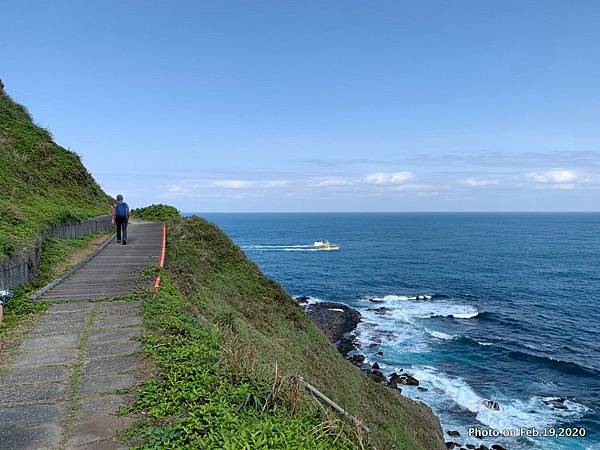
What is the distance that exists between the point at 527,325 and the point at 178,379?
39.6 meters

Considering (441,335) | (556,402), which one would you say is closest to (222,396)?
(556,402)

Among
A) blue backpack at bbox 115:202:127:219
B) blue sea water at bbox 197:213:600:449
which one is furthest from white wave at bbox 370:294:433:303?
blue backpack at bbox 115:202:127:219

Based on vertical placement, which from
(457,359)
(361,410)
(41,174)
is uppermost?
(41,174)

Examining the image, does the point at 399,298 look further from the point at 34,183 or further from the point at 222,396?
the point at 222,396

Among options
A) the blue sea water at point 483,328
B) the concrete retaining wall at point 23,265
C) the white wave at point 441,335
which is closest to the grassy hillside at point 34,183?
the concrete retaining wall at point 23,265

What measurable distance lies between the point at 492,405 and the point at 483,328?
14372 millimetres

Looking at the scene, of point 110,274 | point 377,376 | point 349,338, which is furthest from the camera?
point 349,338

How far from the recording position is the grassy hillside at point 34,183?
41.5 feet

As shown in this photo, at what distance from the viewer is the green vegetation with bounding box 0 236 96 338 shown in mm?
7621

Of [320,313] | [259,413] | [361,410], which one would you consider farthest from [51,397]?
[320,313]

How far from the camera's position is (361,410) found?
1402 centimetres

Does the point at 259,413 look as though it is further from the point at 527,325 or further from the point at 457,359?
the point at 527,325

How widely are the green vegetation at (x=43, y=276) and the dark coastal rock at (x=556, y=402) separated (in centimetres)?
2587

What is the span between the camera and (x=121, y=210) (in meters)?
16.2
